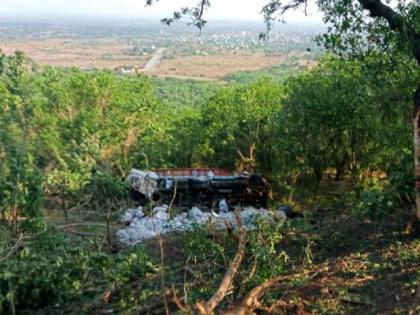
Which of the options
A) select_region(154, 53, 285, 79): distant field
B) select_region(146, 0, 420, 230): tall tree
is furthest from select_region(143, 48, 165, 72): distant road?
select_region(146, 0, 420, 230): tall tree

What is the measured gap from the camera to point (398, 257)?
5824 millimetres

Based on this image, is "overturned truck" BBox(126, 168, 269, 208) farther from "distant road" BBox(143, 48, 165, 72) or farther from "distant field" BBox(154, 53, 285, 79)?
"distant field" BBox(154, 53, 285, 79)

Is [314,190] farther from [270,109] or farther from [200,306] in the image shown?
[200,306]

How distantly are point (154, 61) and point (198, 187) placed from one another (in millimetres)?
82002

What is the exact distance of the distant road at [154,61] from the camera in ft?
268

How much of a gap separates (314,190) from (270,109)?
106 inches

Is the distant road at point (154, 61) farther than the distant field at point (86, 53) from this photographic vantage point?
Yes

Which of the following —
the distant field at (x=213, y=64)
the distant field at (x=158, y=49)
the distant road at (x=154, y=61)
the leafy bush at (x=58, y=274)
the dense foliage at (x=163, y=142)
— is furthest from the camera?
the distant road at (x=154, y=61)

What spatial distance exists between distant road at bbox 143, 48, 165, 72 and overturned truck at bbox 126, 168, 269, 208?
2471 inches

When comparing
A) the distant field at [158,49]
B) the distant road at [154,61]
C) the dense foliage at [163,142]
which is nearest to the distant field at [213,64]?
the distant field at [158,49]

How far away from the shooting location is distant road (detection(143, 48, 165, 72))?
81.7 meters

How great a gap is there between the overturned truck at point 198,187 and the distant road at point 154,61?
62762 millimetres

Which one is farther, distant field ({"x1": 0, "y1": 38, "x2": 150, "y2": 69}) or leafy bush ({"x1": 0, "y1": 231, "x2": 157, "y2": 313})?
distant field ({"x1": 0, "y1": 38, "x2": 150, "y2": 69})

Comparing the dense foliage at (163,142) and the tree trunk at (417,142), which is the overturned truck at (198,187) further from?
the tree trunk at (417,142)
